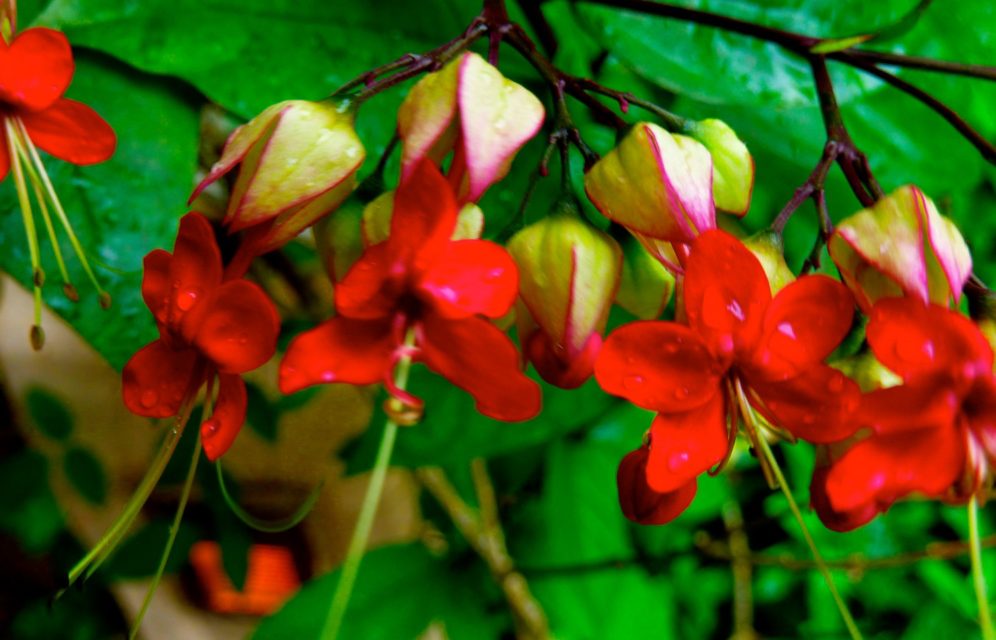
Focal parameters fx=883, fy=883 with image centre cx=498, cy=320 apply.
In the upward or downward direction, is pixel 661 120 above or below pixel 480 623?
above

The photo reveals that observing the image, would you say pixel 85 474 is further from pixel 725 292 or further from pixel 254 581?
pixel 725 292

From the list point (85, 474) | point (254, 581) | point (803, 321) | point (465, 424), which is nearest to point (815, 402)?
point (803, 321)

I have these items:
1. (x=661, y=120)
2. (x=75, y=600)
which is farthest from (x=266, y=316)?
(x=75, y=600)

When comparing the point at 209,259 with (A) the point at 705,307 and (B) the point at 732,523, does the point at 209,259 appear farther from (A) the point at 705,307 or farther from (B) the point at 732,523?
(B) the point at 732,523

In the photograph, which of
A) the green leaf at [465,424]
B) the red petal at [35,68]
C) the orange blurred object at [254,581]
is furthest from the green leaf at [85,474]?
the red petal at [35,68]

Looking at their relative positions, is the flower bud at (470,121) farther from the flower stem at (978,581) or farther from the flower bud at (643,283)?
the flower stem at (978,581)

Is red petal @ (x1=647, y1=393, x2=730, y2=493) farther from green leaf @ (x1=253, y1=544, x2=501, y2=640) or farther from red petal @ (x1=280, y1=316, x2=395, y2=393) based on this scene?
green leaf @ (x1=253, y1=544, x2=501, y2=640)
